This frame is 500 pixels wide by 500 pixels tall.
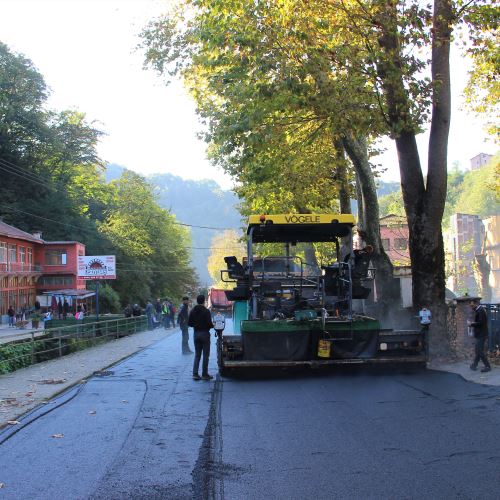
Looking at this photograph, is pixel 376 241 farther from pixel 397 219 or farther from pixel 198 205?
pixel 198 205

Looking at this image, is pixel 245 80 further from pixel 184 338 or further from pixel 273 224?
pixel 184 338

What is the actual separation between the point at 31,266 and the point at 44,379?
5193 centimetres

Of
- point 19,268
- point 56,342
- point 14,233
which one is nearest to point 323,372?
point 56,342

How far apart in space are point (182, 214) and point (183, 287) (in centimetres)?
9102

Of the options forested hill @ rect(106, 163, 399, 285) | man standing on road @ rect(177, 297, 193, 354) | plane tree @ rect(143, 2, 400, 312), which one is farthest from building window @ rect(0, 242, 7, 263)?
forested hill @ rect(106, 163, 399, 285)

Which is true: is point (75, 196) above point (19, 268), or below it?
above

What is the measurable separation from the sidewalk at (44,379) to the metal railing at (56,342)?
0.43 metres

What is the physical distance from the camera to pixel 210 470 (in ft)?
19.2

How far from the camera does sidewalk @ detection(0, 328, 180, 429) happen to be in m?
9.80

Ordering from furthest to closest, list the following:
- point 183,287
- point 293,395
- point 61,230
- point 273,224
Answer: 1. point 183,287
2. point 61,230
3. point 273,224
4. point 293,395

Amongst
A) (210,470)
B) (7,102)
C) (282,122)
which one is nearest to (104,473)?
(210,470)

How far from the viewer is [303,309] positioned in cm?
1214

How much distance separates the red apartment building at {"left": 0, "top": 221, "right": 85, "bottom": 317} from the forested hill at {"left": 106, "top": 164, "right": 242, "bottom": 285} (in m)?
91.7

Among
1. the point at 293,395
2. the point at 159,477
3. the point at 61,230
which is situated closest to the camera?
the point at 159,477
